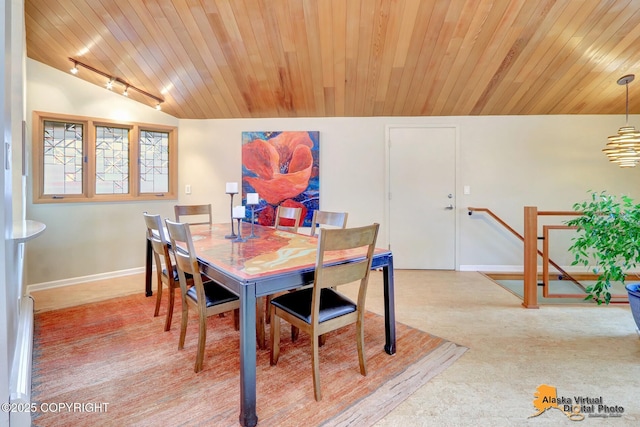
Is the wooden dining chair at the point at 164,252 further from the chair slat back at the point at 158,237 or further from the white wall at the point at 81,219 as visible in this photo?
the white wall at the point at 81,219

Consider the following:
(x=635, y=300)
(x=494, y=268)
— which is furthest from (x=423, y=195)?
(x=635, y=300)

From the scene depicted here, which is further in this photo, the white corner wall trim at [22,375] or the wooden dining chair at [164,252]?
the wooden dining chair at [164,252]

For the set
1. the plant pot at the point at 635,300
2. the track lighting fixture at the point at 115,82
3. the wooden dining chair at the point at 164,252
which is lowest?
the plant pot at the point at 635,300

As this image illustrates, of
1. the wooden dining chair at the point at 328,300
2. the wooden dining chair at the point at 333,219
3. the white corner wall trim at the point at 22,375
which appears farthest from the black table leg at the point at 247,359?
the wooden dining chair at the point at 333,219

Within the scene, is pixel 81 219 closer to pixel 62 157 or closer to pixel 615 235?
pixel 62 157

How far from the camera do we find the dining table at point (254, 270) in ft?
4.68

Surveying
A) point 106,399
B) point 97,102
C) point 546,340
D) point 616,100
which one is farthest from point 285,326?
point 616,100

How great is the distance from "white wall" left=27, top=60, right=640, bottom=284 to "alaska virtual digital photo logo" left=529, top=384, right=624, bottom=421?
2.72m

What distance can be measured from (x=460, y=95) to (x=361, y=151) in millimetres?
1374

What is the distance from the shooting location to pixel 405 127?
13.9 feet

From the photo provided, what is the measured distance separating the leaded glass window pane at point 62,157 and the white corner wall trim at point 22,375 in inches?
68.9

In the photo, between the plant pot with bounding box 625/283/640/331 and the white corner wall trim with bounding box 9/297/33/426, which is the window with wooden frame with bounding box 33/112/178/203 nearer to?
the white corner wall trim with bounding box 9/297/33/426

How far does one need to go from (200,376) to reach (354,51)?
301 centimetres

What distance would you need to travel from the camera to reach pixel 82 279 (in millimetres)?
3609
